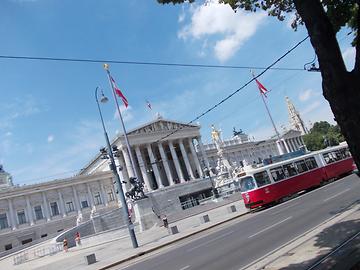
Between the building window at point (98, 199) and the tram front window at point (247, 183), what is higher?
the building window at point (98, 199)

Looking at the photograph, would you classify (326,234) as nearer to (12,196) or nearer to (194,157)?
(12,196)

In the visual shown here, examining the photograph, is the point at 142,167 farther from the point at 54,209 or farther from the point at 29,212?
the point at 29,212

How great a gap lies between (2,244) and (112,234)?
3015 centimetres

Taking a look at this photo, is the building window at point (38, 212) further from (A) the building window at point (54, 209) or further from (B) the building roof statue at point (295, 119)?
Answer: (B) the building roof statue at point (295, 119)

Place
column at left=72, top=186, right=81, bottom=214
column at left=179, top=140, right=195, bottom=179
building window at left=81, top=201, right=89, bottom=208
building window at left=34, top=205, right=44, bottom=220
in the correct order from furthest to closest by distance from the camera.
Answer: column at left=179, top=140, right=195, bottom=179
building window at left=81, top=201, right=89, bottom=208
column at left=72, top=186, right=81, bottom=214
building window at left=34, top=205, right=44, bottom=220

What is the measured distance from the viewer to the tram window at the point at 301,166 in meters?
29.6

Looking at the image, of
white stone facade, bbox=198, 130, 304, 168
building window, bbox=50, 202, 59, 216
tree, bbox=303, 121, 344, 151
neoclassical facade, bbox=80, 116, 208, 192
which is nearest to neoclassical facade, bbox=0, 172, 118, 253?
building window, bbox=50, 202, 59, 216

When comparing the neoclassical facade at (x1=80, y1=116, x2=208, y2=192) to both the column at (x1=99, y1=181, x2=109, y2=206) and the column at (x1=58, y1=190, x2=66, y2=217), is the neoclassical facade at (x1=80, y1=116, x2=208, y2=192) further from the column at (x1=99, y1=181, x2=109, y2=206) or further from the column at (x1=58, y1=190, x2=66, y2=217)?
the column at (x1=58, y1=190, x2=66, y2=217)

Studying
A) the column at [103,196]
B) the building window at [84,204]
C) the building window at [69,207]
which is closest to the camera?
the building window at [69,207]

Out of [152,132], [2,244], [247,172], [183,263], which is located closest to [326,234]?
[183,263]

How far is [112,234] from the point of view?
35.3 metres

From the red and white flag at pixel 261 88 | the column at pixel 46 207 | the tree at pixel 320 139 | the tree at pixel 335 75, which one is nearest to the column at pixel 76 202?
the column at pixel 46 207

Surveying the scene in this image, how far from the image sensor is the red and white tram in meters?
26.3

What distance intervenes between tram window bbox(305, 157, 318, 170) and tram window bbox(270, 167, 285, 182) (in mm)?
4077
